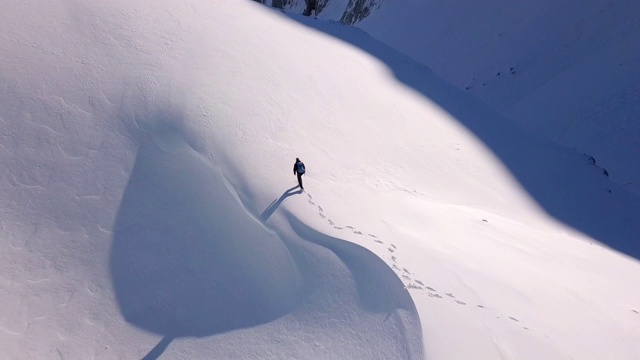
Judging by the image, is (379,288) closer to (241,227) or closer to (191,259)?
(241,227)

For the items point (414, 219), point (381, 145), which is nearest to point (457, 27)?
point (381, 145)

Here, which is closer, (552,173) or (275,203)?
(275,203)

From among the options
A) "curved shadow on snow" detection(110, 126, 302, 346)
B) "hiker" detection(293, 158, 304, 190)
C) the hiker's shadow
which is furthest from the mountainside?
"curved shadow on snow" detection(110, 126, 302, 346)

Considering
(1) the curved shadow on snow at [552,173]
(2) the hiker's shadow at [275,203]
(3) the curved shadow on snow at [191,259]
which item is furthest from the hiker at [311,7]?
(3) the curved shadow on snow at [191,259]

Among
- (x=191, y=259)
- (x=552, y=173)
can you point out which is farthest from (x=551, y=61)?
(x=191, y=259)

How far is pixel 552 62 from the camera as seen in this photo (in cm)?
2098

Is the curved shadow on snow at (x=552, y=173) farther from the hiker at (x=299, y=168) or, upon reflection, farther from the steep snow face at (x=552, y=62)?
the hiker at (x=299, y=168)

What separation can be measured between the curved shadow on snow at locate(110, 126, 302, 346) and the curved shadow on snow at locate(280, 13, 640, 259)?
8.52m

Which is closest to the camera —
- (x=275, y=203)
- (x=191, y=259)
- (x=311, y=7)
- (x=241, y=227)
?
(x=191, y=259)

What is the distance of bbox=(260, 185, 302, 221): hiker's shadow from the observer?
22.2ft

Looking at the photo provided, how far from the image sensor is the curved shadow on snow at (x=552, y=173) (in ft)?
41.1

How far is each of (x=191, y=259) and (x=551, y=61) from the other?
63.1 ft

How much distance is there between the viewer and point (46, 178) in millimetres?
7000

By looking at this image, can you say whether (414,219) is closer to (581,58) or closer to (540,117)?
(540,117)
